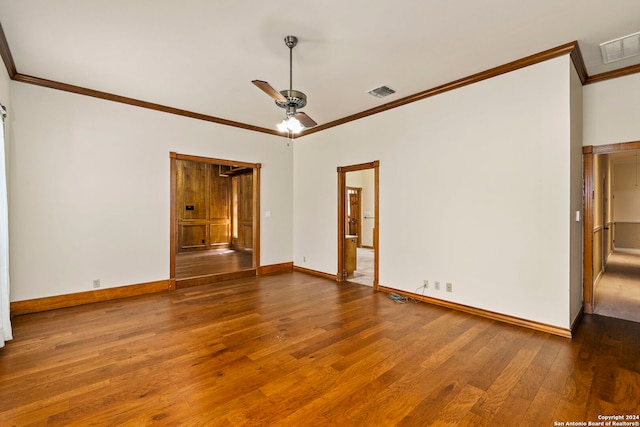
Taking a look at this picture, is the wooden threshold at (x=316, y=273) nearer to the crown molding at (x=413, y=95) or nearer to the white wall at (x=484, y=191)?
the white wall at (x=484, y=191)

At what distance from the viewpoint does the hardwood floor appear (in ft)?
6.52

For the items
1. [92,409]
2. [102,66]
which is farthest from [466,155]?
[102,66]

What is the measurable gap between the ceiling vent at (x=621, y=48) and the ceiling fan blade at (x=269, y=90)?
3434 millimetres

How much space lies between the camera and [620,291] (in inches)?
186

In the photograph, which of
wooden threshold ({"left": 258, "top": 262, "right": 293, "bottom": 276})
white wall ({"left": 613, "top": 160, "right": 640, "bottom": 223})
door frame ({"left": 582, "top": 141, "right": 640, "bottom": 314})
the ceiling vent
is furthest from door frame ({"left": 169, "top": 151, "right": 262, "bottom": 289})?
white wall ({"left": 613, "top": 160, "right": 640, "bottom": 223})

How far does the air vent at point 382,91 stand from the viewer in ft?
14.2

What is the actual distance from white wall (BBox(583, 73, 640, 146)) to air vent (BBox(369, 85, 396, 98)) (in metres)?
2.46

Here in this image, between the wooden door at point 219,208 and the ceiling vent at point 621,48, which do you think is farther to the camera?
the wooden door at point 219,208

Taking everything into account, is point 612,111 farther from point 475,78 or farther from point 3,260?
point 3,260

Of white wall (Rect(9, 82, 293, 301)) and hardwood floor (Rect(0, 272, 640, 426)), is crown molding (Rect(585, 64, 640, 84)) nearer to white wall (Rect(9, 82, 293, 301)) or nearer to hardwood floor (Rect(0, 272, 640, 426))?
hardwood floor (Rect(0, 272, 640, 426))

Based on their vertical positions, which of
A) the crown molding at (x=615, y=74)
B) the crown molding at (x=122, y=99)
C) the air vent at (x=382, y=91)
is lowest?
the crown molding at (x=615, y=74)

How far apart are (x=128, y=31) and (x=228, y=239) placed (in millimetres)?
8026

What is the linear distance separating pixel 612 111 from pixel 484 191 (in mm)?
1741

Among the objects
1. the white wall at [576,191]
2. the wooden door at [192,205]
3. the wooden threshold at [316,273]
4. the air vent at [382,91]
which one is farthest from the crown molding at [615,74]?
the wooden door at [192,205]
